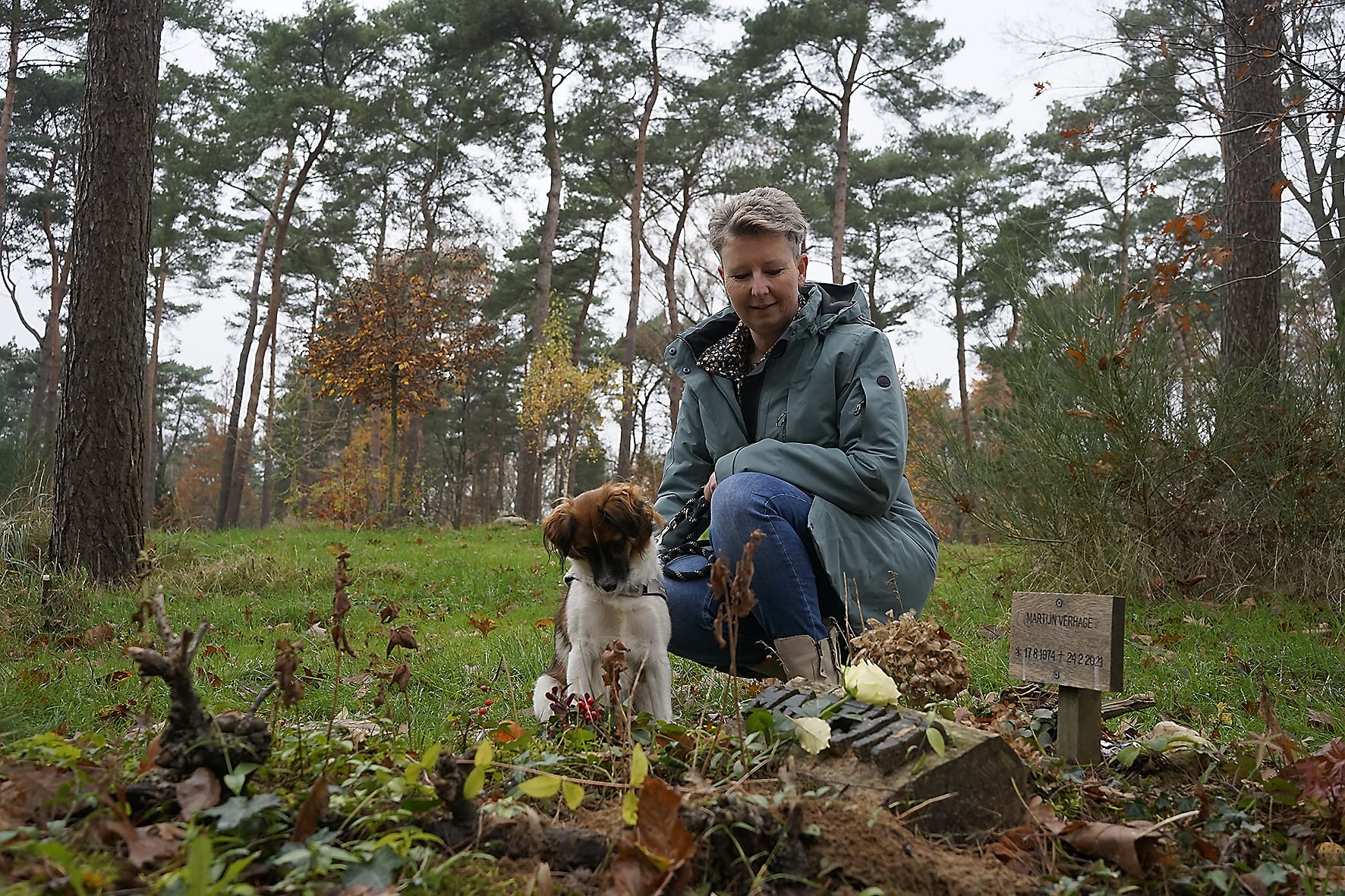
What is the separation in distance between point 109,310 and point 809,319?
260 inches

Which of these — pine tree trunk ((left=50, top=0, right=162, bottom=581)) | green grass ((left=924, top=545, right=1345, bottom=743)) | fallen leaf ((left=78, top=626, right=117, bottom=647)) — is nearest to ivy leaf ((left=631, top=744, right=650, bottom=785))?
green grass ((left=924, top=545, right=1345, bottom=743))

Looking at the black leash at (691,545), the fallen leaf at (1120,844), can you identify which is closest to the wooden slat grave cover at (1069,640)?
the fallen leaf at (1120,844)

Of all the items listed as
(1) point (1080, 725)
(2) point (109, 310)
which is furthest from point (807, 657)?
(2) point (109, 310)

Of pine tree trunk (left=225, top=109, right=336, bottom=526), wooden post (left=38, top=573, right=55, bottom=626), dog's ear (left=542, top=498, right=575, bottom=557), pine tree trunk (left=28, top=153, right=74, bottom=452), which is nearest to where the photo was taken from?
dog's ear (left=542, top=498, right=575, bottom=557)

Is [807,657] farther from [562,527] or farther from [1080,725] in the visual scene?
[562,527]

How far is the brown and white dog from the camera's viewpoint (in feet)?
12.6

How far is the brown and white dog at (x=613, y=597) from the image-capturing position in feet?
12.6

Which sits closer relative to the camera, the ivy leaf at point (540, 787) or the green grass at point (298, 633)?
the ivy leaf at point (540, 787)

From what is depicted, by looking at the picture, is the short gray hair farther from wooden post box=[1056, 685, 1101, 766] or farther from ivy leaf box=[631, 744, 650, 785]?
ivy leaf box=[631, 744, 650, 785]

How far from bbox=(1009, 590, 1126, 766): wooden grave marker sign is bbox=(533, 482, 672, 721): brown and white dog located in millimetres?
1622

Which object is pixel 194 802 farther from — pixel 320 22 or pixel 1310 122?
pixel 320 22

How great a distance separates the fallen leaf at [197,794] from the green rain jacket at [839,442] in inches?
86.0

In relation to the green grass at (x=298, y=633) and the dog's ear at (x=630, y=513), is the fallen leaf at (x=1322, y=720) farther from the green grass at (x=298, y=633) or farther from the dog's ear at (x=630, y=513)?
the dog's ear at (x=630, y=513)

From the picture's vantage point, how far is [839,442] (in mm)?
3848
